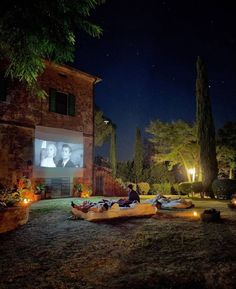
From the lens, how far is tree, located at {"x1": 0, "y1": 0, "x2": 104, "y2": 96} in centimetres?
532

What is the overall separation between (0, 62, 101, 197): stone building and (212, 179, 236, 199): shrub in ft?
26.9

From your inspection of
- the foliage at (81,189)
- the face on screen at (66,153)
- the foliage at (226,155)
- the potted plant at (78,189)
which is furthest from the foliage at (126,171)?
the face on screen at (66,153)

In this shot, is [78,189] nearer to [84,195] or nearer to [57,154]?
[84,195]

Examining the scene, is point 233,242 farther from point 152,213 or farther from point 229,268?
point 152,213

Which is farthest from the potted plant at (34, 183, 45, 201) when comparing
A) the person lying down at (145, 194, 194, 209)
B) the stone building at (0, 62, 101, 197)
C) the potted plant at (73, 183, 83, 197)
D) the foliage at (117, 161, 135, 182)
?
the foliage at (117, 161, 135, 182)

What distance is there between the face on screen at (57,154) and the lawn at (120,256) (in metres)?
9.35

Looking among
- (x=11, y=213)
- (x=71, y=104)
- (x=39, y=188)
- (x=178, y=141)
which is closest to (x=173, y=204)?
(x=11, y=213)

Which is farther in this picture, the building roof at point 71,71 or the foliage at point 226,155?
the foliage at point 226,155

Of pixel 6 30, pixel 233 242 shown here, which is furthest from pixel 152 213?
pixel 6 30

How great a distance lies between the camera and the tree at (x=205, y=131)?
57.7 ft

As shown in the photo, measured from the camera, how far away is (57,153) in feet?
57.4

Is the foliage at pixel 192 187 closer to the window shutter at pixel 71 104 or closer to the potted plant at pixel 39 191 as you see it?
the window shutter at pixel 71 104

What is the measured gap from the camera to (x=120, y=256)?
4605 mm

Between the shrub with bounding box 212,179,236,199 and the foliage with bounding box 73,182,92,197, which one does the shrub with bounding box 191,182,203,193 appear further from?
the foliage with bounding box 73,182,92,197
